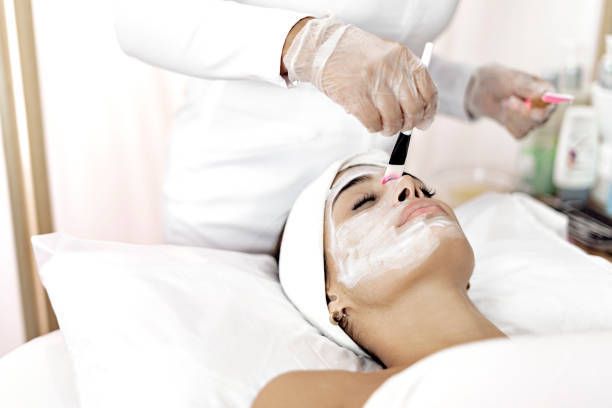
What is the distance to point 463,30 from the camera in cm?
219

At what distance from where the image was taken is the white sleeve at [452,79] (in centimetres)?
161

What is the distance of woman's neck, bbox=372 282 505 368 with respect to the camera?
1.10m

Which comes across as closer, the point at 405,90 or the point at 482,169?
the point at 405,90

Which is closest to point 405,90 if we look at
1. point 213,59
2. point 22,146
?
point 213,59

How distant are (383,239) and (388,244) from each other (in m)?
0.01

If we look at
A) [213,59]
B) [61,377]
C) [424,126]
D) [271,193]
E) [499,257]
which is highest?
[213,59]

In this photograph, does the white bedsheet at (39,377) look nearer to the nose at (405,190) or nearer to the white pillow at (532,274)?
the nose at (405,190)

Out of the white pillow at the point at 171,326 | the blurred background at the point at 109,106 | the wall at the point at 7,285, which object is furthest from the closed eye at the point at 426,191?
the wall at the point at 7,285

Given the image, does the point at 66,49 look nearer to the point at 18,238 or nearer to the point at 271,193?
the point at 18,238

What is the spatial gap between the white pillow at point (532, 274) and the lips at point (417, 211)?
0.27 metres

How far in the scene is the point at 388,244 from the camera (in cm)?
115

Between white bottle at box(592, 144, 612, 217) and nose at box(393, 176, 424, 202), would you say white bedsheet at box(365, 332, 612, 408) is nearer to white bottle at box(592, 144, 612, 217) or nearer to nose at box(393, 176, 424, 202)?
nose at box(393, 176, 424, 202)

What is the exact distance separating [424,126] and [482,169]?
121cm

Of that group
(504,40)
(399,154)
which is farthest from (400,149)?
(504,40)
